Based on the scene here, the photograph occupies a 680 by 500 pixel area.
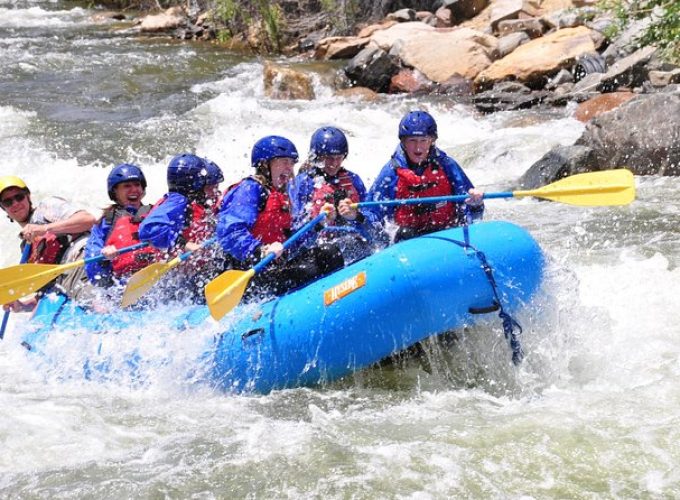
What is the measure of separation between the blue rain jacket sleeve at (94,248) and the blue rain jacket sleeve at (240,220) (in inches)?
33.8

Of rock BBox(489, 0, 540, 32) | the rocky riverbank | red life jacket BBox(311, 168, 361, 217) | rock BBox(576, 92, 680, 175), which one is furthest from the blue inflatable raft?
rock BBox(489, 0, 540, 32)

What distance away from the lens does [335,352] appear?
4.27 meters

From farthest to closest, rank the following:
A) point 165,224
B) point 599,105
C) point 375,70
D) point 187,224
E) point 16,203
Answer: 1. point 375,70
2. point 599,105
3. point 16,203
4. point 187,224
5. point 165,224

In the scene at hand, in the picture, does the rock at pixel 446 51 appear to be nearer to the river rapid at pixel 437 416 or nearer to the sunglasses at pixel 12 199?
the river rapid at pixel 437 416

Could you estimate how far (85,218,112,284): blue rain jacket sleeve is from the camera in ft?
16.8

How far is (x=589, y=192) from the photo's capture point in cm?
454

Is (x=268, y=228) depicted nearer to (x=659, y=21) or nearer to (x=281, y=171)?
(x=281, y=171)

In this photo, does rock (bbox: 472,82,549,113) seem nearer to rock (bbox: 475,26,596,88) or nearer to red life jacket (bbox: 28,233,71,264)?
rock (bbox: 475,26,596,88)

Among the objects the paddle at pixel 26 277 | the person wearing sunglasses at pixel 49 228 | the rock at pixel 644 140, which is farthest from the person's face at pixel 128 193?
the rock at pixel 644 140

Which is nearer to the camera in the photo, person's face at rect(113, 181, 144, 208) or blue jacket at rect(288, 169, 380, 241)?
blue jacket at rect(288, 169, 380, 241)

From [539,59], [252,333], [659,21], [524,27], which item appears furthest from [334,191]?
[524,27]

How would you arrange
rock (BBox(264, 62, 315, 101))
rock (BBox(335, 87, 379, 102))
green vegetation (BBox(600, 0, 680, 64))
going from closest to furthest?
green vegetation (BBox(600, 0, 680, 64)) < rock (BBox(335, 87, 379, 102)) < rock (BBox(264, 62, 315, 101))

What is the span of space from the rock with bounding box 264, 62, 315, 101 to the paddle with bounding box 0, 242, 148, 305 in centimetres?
769

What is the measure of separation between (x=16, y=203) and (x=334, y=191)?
196 centimetres
